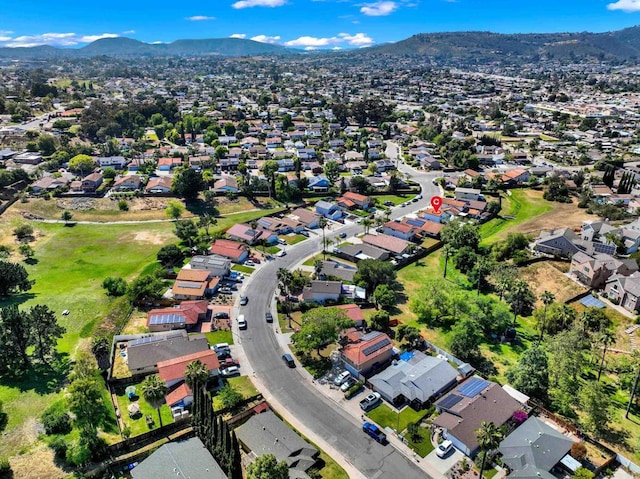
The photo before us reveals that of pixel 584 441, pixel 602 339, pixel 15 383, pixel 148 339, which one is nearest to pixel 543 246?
pixel 602 339

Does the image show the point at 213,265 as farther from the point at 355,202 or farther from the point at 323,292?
the point at 355,202

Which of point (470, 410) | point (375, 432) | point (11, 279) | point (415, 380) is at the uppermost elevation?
point (11, 279)

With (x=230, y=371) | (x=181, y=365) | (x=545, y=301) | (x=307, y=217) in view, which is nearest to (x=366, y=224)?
(x=307, y=217)

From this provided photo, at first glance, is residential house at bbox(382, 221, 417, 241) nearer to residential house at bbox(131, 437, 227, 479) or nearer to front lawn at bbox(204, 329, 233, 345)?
front lawn at bbox(204, 329, 233, 345)

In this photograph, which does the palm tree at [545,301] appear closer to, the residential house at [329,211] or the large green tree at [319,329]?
the large green tree at [319,329]

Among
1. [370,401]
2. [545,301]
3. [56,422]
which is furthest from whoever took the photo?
[545,301]

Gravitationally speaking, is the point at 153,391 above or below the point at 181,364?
above

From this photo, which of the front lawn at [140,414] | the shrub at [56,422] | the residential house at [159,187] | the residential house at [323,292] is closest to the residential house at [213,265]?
the residential house at [323,292]
